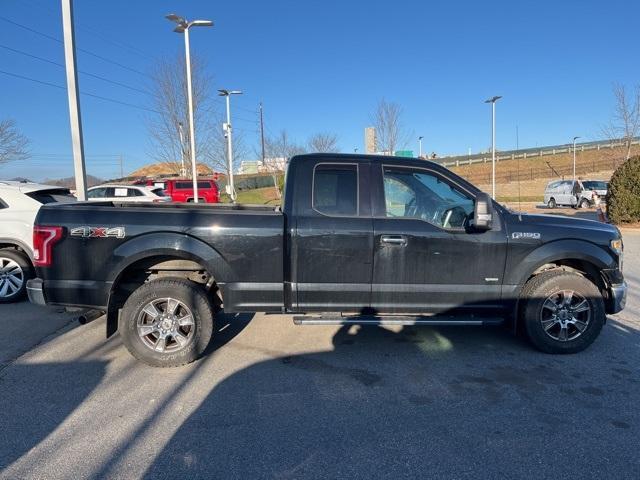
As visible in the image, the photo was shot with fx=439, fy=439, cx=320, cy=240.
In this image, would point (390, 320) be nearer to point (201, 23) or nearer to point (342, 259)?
point (342, 259)

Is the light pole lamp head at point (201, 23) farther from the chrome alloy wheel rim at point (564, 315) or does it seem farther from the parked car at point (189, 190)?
the chrome alloy wheel rim at point (564, 315)

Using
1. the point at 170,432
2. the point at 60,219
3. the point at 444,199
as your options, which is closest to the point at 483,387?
the point at 444,199

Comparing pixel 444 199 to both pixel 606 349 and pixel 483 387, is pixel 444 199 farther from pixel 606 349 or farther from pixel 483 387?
pixel 606 349

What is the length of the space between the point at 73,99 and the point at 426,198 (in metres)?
8.10

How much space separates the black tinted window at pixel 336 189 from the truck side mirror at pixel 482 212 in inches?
43.5

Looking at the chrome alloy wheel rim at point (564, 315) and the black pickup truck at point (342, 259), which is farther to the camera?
the chrome alloy wheel rim at point (564, 315)

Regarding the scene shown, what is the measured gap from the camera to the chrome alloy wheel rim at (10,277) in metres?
6.49

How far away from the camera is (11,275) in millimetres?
6488

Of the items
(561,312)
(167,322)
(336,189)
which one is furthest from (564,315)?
(167,322)

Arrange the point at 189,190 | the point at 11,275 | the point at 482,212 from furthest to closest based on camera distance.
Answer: the point at 189,190 → the point at 11,275 → the point at 482,212

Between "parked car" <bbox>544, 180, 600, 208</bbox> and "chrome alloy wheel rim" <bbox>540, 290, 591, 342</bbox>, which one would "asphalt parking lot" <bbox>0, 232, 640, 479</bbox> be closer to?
"chrome alloy wheel rim" <bbox>540, 290, 591, 342</bbox>

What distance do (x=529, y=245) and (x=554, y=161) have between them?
210 feet

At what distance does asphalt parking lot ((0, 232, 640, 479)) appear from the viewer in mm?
2766

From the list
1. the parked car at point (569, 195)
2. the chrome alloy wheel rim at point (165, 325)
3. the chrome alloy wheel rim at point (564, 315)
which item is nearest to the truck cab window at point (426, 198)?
the chrome alloy wheel rim at point (564, 315)
